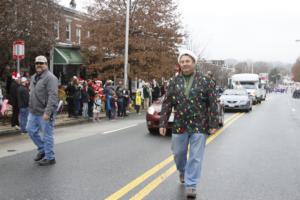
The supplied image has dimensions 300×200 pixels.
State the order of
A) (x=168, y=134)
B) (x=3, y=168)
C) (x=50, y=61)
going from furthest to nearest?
(x=50, y=61) < (x=168, y=134) < (x=3, y=168)

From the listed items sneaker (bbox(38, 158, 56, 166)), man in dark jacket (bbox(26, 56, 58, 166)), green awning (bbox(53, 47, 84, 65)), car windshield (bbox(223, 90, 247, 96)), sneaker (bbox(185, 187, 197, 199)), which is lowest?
sneaker (bbox(38, 158, 56, 166))

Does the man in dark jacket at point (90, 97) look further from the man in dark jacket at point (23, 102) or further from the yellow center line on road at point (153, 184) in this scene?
the yellow center line on road at point (153, 184)

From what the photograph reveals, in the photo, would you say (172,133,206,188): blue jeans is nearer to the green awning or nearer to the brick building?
the brick building

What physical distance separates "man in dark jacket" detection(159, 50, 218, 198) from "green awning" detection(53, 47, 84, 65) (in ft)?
76.6

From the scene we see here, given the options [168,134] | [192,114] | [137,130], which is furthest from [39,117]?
[137,130]

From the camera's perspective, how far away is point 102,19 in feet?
92.2

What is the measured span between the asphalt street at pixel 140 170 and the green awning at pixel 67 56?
16928 millimetres

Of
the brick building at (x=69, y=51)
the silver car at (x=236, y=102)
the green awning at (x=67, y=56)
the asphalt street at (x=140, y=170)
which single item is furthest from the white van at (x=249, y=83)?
the asphalt street at (x=140, y=170)

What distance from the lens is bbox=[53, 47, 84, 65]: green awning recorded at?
2872 centimetres

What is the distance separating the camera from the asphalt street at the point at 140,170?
601cm

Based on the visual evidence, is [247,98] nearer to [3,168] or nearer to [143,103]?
[143,103]

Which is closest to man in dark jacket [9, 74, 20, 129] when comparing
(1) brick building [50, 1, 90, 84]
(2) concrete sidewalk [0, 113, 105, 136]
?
(2) concrete sidewalk [0, 113, 105, 136]

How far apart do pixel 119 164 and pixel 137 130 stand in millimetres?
6138

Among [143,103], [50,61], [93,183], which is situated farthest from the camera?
[50,61]
